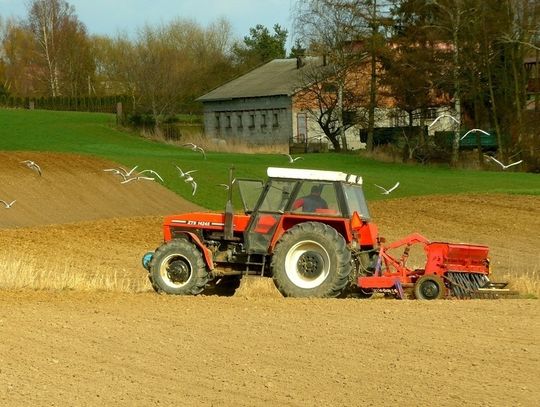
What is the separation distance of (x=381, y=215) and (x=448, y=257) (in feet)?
57.8

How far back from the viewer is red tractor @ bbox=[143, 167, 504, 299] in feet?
46.1

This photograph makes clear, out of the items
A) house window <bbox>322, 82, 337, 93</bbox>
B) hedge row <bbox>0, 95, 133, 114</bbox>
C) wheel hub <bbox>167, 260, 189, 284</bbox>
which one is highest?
house window <bbox>322, 82, 337, 93</bbox>

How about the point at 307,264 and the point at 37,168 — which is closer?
the point at 307,264

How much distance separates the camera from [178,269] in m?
14.7

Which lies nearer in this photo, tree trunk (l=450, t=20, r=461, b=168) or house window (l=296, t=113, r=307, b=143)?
tree trunk (l=450, t=20, r=461, b=168)

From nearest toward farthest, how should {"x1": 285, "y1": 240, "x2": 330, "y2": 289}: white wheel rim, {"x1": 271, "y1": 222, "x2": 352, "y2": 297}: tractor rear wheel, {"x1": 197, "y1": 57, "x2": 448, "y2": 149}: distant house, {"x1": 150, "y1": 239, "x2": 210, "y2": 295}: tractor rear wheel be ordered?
{"x1": 271, "y1": 222, "x2": 352, "y2": 297}: tractor rear wheel, {"x1": 285, "y1": 240, "x2": 330, "y2": 289}: white wheel rim, {"x1": 150, "y1": 239, "x2": 210, "y2": 295}: tractor rear wheel, {"x1": 197, "y1": 57, "x2": 448, "y2": 149}: distant house

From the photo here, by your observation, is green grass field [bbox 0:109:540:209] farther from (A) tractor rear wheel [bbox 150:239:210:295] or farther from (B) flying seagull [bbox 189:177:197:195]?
(A) tractor rear wheel [bbox 150:239:210:295]

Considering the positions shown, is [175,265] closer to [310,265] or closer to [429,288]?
[310,265]

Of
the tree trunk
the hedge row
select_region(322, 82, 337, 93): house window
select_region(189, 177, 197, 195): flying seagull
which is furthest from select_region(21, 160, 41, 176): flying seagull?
the hedge row

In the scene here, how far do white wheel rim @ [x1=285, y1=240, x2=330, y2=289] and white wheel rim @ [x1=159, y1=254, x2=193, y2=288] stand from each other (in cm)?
143

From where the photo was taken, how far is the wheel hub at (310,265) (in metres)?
14.0

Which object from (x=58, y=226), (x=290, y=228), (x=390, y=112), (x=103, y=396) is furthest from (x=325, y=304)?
(x=390, y=112)

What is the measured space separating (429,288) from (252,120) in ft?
197

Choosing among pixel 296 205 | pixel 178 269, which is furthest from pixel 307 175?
pixel 178 269
